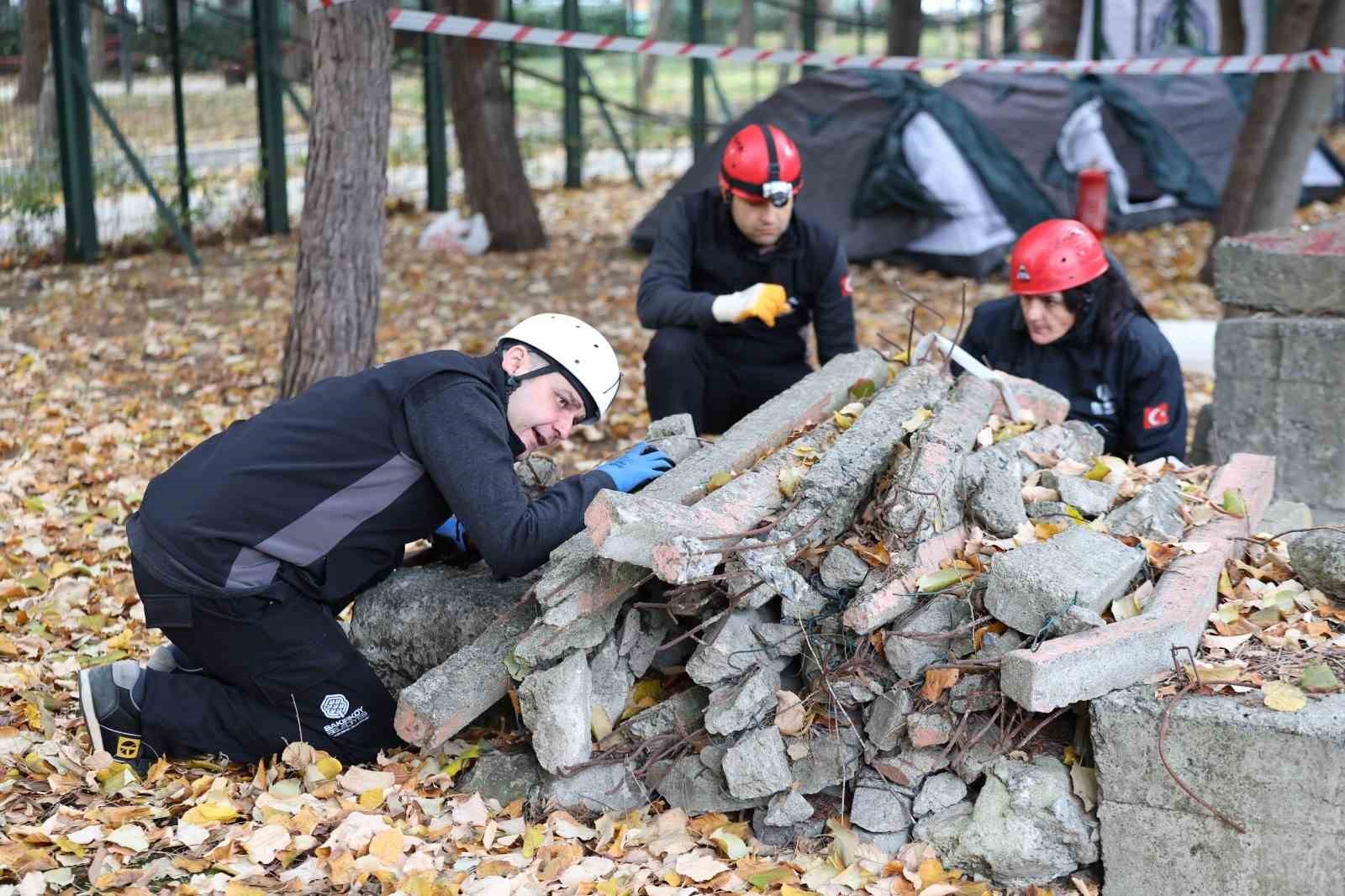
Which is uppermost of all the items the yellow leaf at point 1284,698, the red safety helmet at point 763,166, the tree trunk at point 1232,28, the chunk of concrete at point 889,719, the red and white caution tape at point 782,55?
the tree trunk at point 1232,28

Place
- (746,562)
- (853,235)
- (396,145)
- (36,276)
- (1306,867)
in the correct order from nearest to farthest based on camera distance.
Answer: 1. (1306,867)
2. (746,562)
3. (36,276)
4. (853,235)
5. (396,145)

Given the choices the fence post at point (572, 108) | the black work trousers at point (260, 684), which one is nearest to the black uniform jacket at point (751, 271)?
the black work trousers at point (260, 684)

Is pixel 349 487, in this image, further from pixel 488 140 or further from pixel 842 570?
pixel 488 140

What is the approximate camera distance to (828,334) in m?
5.92

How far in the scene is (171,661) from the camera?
399 centimetres

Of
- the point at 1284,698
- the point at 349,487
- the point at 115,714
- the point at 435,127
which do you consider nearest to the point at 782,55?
the point at 435,127

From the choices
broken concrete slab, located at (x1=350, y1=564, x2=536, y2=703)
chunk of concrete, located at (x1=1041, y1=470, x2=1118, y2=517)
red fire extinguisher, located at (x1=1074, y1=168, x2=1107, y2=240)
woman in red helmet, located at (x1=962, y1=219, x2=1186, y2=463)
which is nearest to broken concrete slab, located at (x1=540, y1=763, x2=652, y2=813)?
broken concrete slab, located at (x1=350, y1=564, x2=536, y2=703)

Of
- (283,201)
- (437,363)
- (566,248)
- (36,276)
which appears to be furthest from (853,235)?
(437,363)

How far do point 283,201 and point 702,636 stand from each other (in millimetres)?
8519

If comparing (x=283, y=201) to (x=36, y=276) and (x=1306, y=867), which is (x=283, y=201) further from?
(x=1306, y=867)

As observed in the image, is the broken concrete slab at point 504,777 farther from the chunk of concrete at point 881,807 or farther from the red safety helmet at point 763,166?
the red safety helmet at point 763,166

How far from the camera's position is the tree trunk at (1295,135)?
8.70 meters

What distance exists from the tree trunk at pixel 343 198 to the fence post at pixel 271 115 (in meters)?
4.84

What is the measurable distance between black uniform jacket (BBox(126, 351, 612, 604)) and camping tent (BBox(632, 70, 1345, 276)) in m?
6.21
